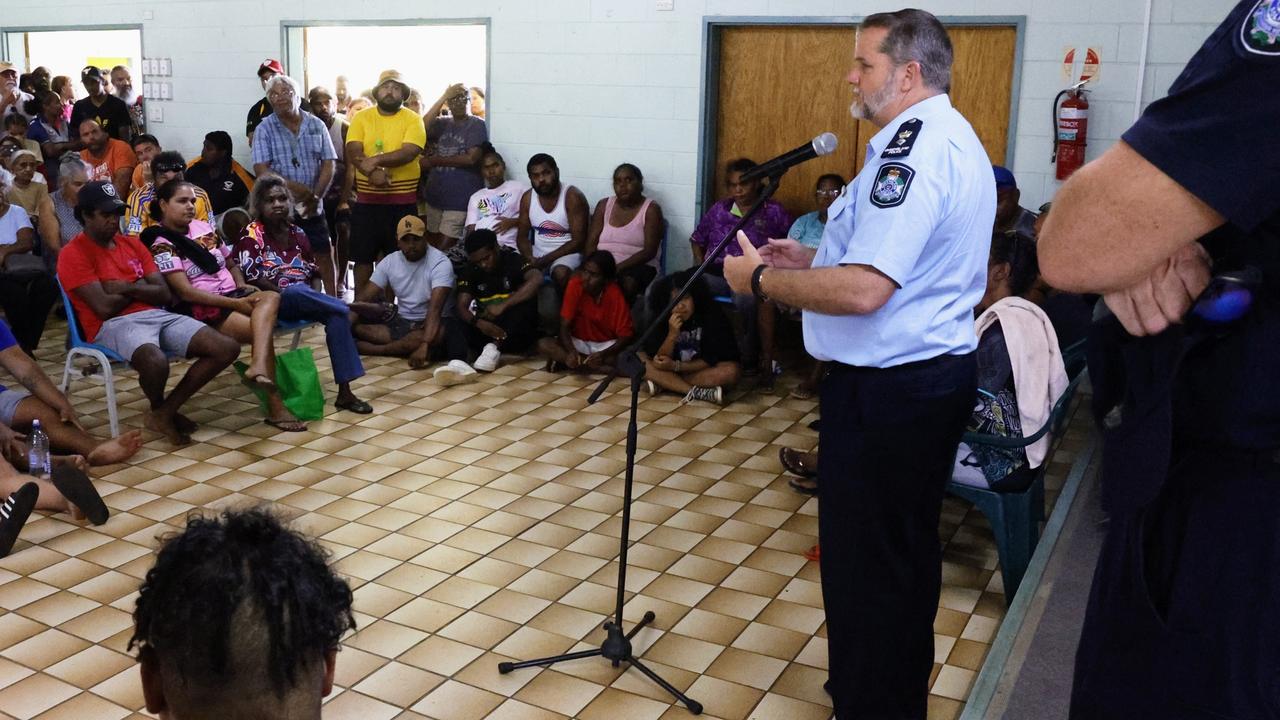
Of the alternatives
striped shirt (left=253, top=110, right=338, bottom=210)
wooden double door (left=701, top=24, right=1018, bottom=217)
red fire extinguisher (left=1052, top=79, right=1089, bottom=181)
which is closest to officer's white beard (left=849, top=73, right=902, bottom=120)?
red fire extinguisher (left=1052, top=79, right=1089, bottom=181)

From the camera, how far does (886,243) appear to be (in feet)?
6.77

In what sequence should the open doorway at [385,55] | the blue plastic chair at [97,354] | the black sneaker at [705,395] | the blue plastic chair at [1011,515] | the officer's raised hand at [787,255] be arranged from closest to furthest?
1. the officer's raised hand at [787,255]
2. the blue plastic chair at [1011,515]
3. the blue plastic chair at [97,354]
4. the black sneaker at [705,395]
5. the open doorway at [385,55]

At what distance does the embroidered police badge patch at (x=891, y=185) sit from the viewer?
207 centimetres

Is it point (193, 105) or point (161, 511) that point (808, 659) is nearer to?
point (161, 511)

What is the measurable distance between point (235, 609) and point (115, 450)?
3548 millimetres

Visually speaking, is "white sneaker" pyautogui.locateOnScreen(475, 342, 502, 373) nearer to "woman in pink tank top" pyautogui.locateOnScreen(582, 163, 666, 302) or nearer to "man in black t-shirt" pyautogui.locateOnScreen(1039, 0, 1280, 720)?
"woman in pink tank top" pyautogui.locateOnScreen(582, 163, 666, 302)

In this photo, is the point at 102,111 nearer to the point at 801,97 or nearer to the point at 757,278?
the point at 801,97

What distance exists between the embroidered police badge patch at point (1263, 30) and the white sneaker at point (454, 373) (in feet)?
16.2

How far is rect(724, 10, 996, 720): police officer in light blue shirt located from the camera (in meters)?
2.09

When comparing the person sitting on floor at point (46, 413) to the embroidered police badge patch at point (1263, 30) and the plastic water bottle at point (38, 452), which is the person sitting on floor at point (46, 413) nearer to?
the plastic water bottle at point (38, 452)

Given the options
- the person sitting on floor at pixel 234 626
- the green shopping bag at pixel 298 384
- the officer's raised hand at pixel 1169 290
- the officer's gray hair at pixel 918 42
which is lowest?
the green shopping bag at pixel 298 384

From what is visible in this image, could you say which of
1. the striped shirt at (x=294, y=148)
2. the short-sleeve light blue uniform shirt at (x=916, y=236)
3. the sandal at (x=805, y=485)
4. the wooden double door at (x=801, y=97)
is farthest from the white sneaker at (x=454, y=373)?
the short-sleeve light blue uniform shirt at (x=916, y=236)

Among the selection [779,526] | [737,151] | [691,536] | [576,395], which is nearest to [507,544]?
[691,536]

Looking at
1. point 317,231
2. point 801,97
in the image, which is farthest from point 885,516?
point 317,231
